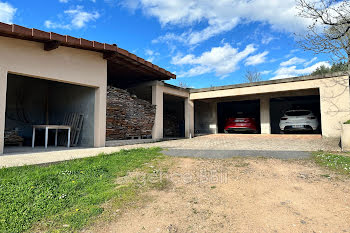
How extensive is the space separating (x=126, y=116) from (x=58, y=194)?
5660mm

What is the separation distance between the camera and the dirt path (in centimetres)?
197

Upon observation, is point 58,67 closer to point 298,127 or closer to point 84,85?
point 84,85

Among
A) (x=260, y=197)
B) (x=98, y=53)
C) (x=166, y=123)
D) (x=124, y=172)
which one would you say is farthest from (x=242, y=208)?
(x=166, y=123)

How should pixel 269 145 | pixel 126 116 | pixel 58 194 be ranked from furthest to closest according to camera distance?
pixel 126 116, pixel 269 145, pixel 58 194

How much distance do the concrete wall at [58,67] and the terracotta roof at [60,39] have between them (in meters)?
0.24

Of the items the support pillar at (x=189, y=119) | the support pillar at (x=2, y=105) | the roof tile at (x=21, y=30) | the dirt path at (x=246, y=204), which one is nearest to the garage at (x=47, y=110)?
the support pillar at (x=2, y=105)

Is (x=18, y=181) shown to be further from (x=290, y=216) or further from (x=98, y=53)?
(x=98, y=53)

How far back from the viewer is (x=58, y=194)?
2.73 m

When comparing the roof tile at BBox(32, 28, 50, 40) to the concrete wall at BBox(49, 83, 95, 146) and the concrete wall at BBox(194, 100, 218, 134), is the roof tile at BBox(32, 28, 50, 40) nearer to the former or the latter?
the concrete wall at BBox(49, 83, 95, 146)

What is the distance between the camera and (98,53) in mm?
7289

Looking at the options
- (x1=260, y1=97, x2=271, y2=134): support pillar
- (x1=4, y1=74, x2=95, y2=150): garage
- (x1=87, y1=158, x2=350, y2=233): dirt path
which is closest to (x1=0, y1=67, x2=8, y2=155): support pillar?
(x1=4, y1=74, x2=95, y2=150): garage

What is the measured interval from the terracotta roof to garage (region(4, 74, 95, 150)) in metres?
1.67

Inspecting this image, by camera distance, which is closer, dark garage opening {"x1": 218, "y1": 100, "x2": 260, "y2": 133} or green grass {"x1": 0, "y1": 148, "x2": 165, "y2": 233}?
green grass {"x1": 0, "y1": 148, "x2": 165, "y2": 233}

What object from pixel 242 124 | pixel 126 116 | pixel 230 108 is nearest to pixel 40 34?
pixel 126 116
